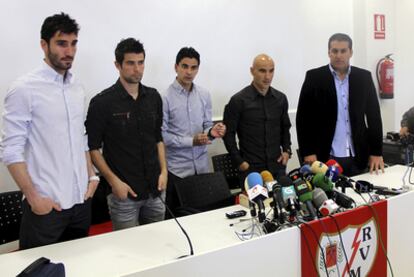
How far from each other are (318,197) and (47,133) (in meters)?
1.26

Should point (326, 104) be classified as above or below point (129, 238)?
above

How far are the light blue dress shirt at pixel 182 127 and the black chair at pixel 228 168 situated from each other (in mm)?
325

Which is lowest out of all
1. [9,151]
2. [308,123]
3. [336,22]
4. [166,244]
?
[166,244]

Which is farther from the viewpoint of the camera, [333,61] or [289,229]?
[333,61]

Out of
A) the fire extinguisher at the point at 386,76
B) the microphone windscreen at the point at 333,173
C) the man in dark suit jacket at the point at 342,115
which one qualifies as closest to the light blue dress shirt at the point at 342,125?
the man in dark suit jacket at the point at 342,115

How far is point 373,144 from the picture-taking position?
9.15 feet

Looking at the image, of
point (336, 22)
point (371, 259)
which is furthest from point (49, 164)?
point (336, 22)

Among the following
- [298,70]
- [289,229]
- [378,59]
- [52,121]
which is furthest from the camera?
[378,59]

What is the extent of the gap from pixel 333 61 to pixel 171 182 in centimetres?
146

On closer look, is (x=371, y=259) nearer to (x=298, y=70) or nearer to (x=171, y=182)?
(x=171, y=182)

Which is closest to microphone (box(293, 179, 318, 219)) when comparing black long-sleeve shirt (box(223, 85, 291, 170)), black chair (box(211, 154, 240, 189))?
black long-sleeve shirt (box(223, 85, 291, 170))

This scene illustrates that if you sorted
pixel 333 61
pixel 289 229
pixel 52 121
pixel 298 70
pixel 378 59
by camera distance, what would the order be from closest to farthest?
pixel 289 229 → pixel 52 121 → pixel 333 61 → pixel 298 70 → pixel 378 59

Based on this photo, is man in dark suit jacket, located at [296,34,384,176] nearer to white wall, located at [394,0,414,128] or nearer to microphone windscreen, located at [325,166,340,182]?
microphone windscreen, located at [325,166,340,182]

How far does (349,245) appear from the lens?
177cm
